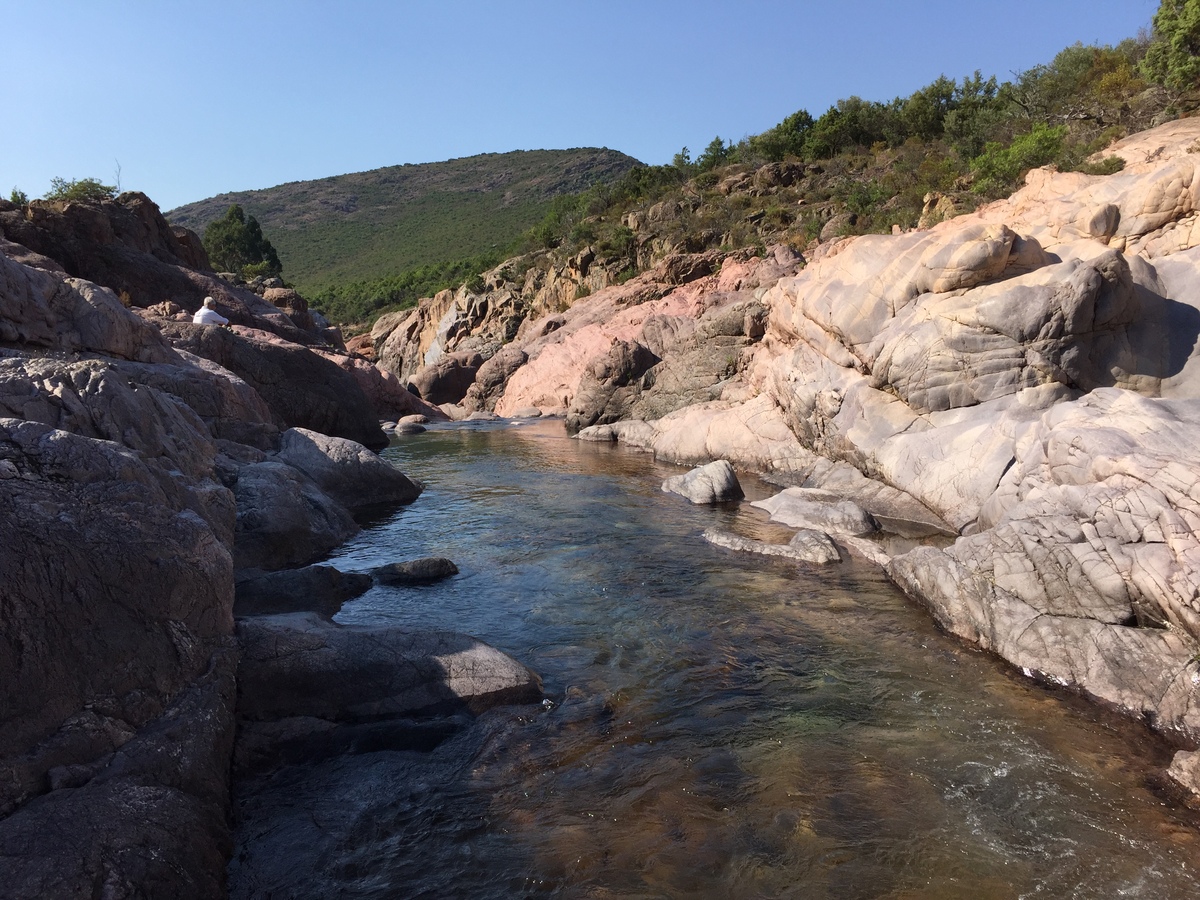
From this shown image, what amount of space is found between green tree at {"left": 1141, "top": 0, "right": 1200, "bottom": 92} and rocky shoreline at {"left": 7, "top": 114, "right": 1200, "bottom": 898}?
5274mm

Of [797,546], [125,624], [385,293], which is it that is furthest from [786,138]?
[125,624]

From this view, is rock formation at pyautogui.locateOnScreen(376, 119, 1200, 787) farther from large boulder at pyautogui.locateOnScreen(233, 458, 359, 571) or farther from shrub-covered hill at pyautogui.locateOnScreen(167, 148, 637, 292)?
shrub-covered hill at pyautogui.locateOnScreen(167, 148, 637, 292)

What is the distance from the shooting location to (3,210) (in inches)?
855

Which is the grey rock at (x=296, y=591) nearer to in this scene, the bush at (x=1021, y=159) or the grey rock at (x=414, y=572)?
the grey rock at (x=414, y=572)

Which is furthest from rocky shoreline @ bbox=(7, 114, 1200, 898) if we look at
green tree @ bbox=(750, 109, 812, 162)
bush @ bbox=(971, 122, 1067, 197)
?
green tree @ bbox=(750, 109, 812, 162)

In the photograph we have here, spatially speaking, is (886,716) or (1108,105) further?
(1108,105)

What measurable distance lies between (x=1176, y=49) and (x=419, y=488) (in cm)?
2256

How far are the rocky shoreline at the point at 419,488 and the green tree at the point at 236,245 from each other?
135 ft

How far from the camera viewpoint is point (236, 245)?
63219 millimetres

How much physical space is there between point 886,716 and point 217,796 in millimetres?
5206

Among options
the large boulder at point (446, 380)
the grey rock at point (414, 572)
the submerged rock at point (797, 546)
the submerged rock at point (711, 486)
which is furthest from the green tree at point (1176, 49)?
the large boulder at point (446, 380)

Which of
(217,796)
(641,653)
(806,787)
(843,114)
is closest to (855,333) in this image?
(641,653)

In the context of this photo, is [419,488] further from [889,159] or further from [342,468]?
[889,159]

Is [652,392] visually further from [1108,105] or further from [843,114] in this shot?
[843,114]
